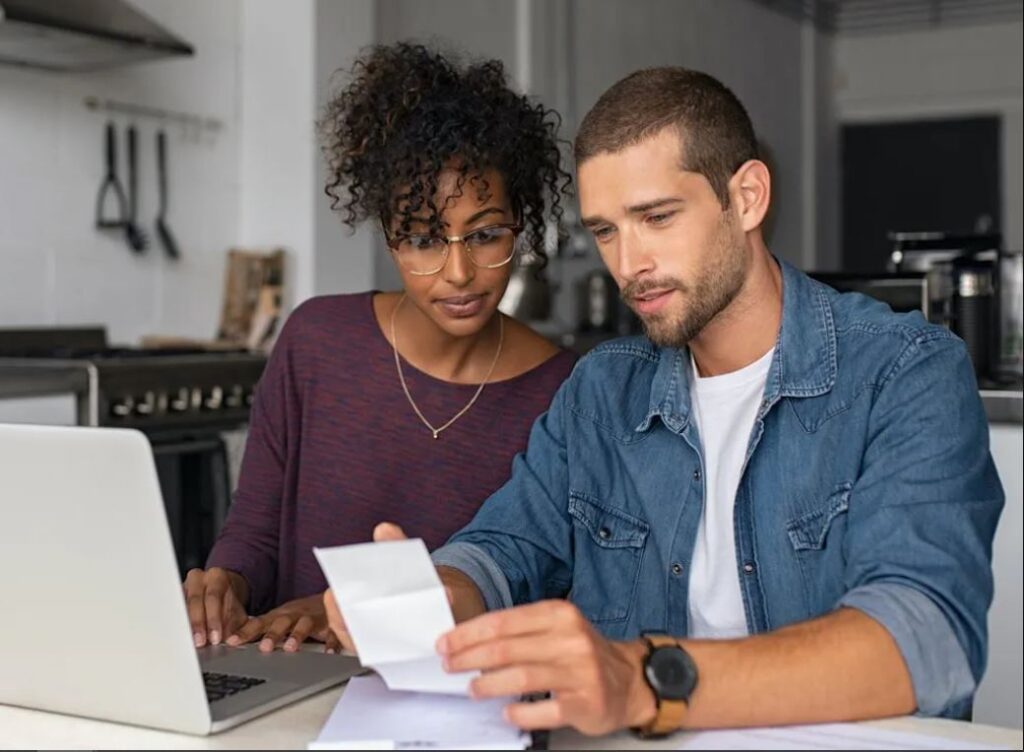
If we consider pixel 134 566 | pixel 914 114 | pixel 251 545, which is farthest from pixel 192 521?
pixel 914 114

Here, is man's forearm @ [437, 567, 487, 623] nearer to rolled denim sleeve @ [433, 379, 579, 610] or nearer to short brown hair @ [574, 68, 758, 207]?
rolled denim sleeve @ [433, 379, 579, 610]

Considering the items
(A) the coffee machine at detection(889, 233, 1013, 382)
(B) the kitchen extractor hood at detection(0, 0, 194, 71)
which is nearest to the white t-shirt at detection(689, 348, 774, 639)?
(A) the coffee machine at detection(889, 233, 1013, 382)

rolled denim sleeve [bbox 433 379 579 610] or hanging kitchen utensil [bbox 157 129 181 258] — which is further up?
hanging kitchen utensil [bbox 157 129 181 258]

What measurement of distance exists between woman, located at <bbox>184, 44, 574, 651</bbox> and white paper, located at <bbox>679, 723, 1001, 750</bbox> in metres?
0.81

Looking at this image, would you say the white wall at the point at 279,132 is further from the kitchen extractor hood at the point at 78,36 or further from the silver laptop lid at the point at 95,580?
the silver laptop lid at the point at 95,580

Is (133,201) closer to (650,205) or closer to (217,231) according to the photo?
(217,231)

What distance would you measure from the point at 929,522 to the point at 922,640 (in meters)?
0.13

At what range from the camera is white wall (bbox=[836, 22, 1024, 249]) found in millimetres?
8117

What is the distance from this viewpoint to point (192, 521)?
11.3ft

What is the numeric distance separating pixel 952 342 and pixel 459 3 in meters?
4.19

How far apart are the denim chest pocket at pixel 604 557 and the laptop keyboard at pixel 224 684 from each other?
47 centimetres

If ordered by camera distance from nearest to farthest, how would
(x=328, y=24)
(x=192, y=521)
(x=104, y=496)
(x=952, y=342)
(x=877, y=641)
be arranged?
(x=104, y=496) < (x=877, y=641) < (x=952, y=342) < (x=192, y=521) < (x=328, y=24)

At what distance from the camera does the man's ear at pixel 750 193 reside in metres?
1.57

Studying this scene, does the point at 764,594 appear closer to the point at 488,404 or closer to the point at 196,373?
the point at 488,404
